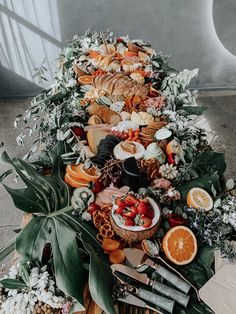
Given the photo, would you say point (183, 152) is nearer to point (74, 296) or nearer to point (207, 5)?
point (74, 296)

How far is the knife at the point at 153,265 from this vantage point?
78.0 inches

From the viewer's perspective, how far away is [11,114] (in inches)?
216

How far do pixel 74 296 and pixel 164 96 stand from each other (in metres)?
1.98

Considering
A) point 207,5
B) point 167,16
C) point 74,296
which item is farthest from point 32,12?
point 74,296

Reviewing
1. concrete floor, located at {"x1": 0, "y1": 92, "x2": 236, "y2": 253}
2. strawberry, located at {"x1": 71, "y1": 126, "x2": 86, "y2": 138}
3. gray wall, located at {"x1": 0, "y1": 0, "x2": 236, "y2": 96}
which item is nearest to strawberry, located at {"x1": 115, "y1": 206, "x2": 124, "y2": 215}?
strawberry, located at {"x1": 71, "y1": 126, "x2": 86, "y2": 138}

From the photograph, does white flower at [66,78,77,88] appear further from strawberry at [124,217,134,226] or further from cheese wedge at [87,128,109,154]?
strawberry at [124,217,134,226]

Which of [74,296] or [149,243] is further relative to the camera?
[149,243]

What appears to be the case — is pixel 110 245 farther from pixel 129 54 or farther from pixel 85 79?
pixel 129 54

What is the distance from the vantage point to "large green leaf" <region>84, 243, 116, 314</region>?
1.75 m

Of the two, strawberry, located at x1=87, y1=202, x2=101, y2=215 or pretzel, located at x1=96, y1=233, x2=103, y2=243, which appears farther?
strawberry, located at x1=87, y1=202, x2=101, y2=215

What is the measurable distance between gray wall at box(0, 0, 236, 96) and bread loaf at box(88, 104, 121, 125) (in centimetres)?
270

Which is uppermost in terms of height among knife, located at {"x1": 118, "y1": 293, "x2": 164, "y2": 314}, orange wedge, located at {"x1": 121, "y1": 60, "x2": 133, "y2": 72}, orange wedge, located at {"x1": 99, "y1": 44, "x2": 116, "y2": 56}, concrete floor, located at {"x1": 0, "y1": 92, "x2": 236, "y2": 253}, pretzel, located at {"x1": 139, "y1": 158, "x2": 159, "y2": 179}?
orange wedge, located at {"x1": 99, "y1": 44, "x2": 116, "y2": 56}

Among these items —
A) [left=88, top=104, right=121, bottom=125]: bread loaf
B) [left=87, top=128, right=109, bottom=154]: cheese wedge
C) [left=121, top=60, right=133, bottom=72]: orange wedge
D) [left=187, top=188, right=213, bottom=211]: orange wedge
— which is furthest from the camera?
[left=121, top=60, right=133, bottom=72]: orange wedge

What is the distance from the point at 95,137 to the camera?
2.76 metres
